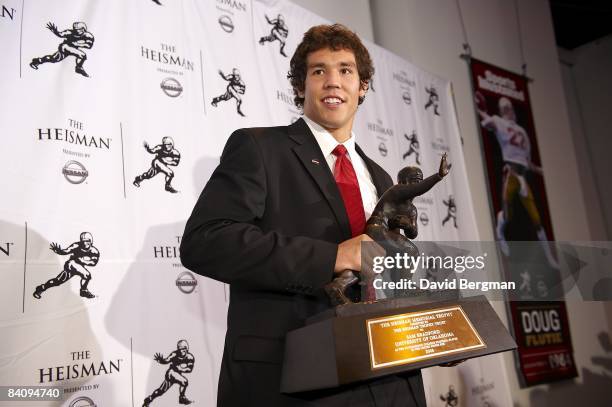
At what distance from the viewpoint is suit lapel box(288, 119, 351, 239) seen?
1302mm

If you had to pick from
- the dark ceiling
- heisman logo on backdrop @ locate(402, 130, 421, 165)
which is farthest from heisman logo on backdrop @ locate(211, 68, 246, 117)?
the dark ceiling

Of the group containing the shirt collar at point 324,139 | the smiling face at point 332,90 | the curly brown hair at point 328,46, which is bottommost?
the shirt collar at point 324,139

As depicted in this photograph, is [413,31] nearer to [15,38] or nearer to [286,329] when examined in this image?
[15,38]

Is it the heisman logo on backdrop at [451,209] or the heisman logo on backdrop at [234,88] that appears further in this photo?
the heisman logo on backdrop at [451,209]

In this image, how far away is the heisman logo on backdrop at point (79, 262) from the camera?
194 centimetres

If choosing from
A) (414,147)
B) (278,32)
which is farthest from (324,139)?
(414,147)

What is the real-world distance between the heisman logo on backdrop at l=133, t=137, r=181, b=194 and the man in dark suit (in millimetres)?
1023

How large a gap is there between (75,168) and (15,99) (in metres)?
0.32

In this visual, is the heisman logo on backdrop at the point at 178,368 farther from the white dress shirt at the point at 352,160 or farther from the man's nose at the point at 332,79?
the man's nose at the point at 332,79

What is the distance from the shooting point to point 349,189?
1399 millimetres

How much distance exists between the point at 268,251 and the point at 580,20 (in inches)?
264

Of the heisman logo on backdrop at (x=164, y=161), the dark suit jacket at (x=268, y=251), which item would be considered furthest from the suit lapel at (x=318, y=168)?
→ the heisman logo on backdrop at (x=164, y=161)

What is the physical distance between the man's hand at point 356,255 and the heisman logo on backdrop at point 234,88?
173 centimetres

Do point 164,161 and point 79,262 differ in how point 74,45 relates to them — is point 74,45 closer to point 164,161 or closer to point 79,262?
point 164,161
